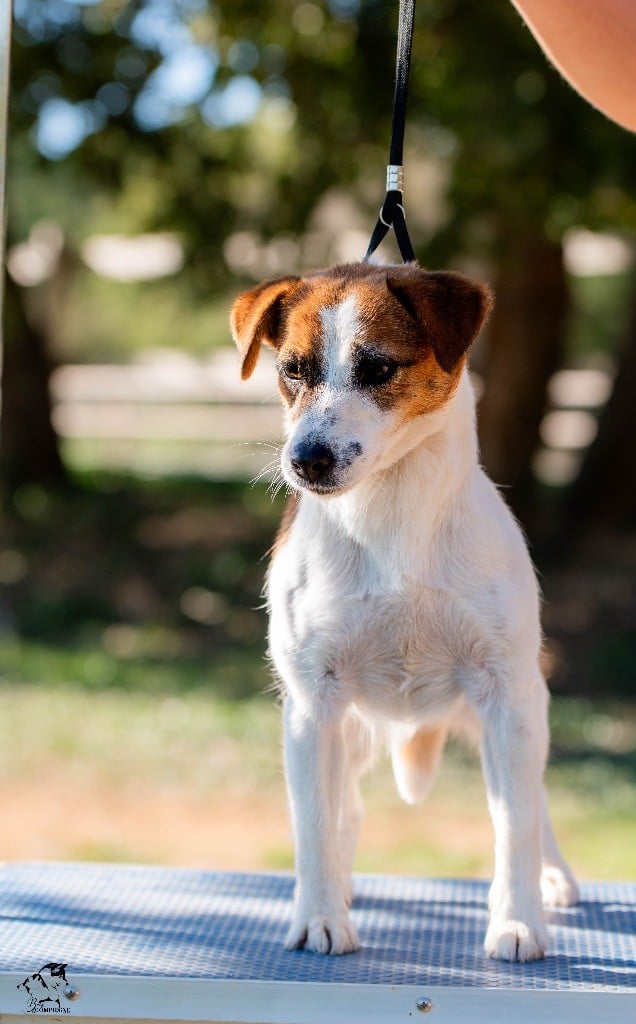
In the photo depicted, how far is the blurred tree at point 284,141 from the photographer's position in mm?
9031

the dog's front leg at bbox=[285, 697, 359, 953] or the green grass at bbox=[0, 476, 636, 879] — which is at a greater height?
the dog's front leg at bbox=[285, 697, 359, 953]

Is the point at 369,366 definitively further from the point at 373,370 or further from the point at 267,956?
the point at 267,956

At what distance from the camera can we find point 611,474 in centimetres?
1087

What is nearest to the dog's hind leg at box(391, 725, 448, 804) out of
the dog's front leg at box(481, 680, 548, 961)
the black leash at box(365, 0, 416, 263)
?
the dog's front leg at box(481, 680, 548, 961)

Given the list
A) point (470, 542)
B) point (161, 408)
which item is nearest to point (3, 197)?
point (470, 542)

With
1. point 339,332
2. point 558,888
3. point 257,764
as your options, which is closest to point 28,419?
point 257,764

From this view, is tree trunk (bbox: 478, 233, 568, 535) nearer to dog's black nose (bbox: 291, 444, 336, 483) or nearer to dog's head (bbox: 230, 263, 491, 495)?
dog's head (bbox: 230, 263, 491, 495)

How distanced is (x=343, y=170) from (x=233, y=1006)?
26.4 ft

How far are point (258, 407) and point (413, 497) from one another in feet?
22.2

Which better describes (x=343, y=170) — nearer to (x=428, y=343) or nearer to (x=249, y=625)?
(x=249, y=625)

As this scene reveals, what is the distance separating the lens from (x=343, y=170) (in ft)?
31.7

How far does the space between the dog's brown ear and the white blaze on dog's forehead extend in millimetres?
101

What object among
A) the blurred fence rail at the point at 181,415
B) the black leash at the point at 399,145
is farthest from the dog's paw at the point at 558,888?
the blurred fence rail at the point at 181,415

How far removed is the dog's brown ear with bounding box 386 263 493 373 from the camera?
2.63 meters
